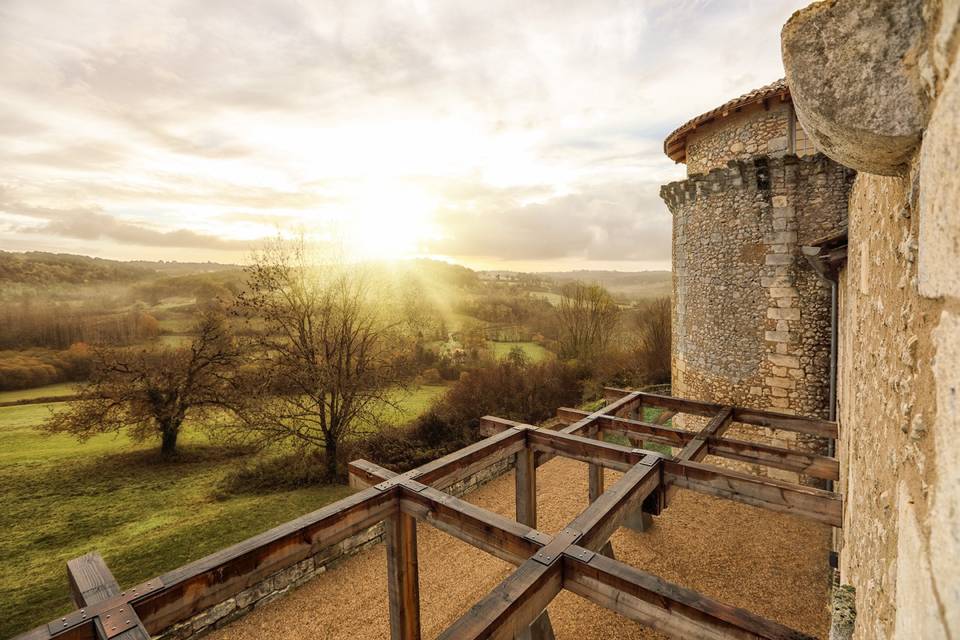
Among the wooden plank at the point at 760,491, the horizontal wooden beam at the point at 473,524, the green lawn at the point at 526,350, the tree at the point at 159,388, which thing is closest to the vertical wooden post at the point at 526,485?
the wooden plank at the point at 760,491

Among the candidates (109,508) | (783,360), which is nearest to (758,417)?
(783,360)

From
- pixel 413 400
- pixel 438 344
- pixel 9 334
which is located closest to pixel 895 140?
pixel 413 400

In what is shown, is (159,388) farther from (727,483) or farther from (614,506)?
(727,483)

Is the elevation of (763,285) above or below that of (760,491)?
above

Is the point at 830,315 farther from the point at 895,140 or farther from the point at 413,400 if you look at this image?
the point at 413,400

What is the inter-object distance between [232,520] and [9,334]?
2054cm

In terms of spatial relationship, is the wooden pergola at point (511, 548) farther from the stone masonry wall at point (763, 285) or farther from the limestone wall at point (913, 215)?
the stone masonry wall at point (763, 285)

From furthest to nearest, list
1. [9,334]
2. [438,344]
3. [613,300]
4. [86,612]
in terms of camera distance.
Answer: [613,300] < [438,344] < [9,334] < [86,612]

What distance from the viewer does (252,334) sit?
45.7 feet

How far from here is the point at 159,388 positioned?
571 inches

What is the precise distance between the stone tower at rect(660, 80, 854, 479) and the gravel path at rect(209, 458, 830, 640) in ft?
7.25

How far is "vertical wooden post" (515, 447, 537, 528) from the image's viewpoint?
17.0 feet

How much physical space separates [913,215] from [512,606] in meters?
2.31

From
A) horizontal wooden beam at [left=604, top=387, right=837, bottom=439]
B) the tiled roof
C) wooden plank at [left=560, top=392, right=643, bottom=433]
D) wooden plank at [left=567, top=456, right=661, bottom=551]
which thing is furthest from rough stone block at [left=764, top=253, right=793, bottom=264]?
wooden plank at [left=567, top=456, right=661, bottom=551]
